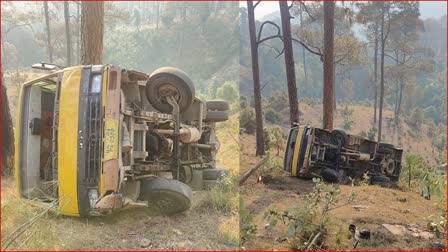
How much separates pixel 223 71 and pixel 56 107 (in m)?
38.6

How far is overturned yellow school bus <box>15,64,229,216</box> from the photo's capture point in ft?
16.0

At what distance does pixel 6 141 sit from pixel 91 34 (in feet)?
7.87

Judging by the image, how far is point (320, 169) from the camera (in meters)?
9.15

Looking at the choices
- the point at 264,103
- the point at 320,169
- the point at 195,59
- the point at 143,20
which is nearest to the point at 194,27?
the point at 195,59

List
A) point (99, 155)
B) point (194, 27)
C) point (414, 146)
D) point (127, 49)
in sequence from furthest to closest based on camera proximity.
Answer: point (194, 27) < point (127, 49) < point (414, 146) < point (99, 155)

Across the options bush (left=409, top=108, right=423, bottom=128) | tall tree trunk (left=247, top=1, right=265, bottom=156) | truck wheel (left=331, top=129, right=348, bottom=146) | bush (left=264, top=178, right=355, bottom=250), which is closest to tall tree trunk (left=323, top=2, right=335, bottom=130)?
tall tree trunk (left=247, top=1, right=265, bottom=156)

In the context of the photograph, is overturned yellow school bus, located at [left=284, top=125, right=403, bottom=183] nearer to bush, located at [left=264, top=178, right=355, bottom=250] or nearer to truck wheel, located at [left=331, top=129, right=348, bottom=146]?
truck wheel, located at [left=331, top=129, right=348, bottom=146]

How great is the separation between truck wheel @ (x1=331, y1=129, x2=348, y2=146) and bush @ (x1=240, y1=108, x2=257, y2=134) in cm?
949

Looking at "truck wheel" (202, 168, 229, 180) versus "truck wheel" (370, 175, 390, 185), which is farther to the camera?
"truck wheel" (370, 175, 390, 185)

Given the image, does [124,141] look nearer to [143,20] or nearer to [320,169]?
[320,169]

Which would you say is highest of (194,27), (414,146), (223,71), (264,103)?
(194,27)

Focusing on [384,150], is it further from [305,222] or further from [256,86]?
[305,222]

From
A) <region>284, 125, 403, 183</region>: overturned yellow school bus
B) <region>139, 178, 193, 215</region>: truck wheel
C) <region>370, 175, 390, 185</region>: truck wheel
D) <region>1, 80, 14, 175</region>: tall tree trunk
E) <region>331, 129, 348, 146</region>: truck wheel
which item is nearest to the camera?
<region>139, 178, 193, 215</region>: truck wheel

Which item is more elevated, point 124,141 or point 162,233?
point 124,141
